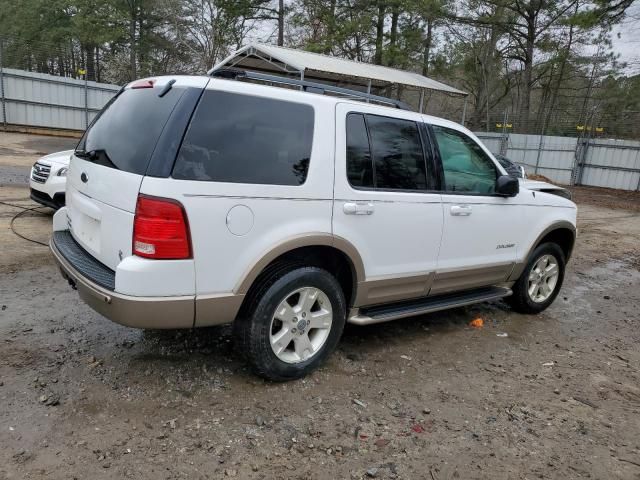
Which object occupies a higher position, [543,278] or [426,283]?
[426,283]

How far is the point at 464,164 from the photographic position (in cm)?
430

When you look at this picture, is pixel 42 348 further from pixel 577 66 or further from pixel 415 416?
pixel 577 66

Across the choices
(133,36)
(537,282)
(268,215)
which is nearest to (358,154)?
(268,215)

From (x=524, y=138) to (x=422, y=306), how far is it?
20779 millimetres

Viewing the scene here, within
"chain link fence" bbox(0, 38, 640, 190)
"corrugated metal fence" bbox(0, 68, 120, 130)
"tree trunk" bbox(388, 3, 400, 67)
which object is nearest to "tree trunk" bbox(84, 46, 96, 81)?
"chain link fence" bbox(0, 38, 640, 190)

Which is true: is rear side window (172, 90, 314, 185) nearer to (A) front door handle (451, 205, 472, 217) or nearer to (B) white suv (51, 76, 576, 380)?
(B) white suv (51, 76, 576, 380)

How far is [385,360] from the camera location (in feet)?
12.6

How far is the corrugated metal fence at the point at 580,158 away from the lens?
19406mm

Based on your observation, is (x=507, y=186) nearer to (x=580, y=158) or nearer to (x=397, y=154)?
(x=397, y=154)

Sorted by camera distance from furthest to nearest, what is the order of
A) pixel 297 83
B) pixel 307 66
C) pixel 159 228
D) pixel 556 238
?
pixel 307 66 < pixel 556 238 < pixel 297 83 < pixel 159 228

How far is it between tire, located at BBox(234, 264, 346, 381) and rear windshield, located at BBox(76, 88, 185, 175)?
41.0 inches

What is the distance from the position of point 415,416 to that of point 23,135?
21.0 metres

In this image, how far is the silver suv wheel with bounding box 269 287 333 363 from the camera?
320 cm

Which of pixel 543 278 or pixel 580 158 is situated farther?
pixel 580 158
